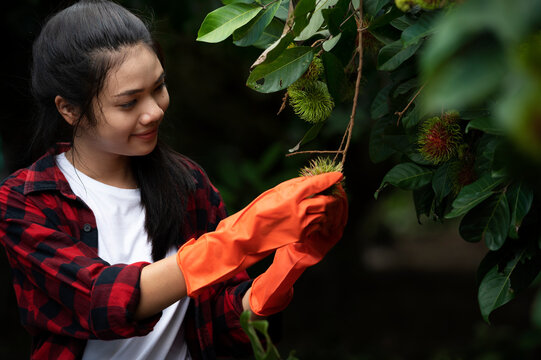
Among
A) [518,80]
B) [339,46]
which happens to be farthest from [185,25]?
[518,80]

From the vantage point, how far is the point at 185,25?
3.01 metres

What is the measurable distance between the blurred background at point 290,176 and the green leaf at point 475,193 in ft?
6.08

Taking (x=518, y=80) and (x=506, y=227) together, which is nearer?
(x=518, y=80)

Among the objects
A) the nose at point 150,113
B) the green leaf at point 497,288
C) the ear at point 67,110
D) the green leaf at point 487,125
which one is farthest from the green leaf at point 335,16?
the ear at point 67,110

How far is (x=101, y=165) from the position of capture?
57.8 inches

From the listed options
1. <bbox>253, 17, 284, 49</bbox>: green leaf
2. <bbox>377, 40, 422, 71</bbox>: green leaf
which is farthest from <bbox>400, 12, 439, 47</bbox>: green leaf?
<bbox>253, 17, 284, 49</bbox>: green leaf

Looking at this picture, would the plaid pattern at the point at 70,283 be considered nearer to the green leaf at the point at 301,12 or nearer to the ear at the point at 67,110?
the ear at the point at 67,110

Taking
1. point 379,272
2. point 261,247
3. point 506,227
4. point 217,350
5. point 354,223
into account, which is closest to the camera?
point 506,227

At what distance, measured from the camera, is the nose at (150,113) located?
1310 mm

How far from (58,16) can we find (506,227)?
1111 millimetres

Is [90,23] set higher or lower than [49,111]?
higher

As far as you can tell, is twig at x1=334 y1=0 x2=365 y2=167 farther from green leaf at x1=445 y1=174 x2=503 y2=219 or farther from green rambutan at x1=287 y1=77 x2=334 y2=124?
green leaf at x1=445 y1=174 x2=503 y2=219

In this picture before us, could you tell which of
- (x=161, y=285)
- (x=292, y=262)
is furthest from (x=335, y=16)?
(x=161, y=285)

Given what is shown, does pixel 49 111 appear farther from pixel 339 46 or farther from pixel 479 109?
pixel 479 109
